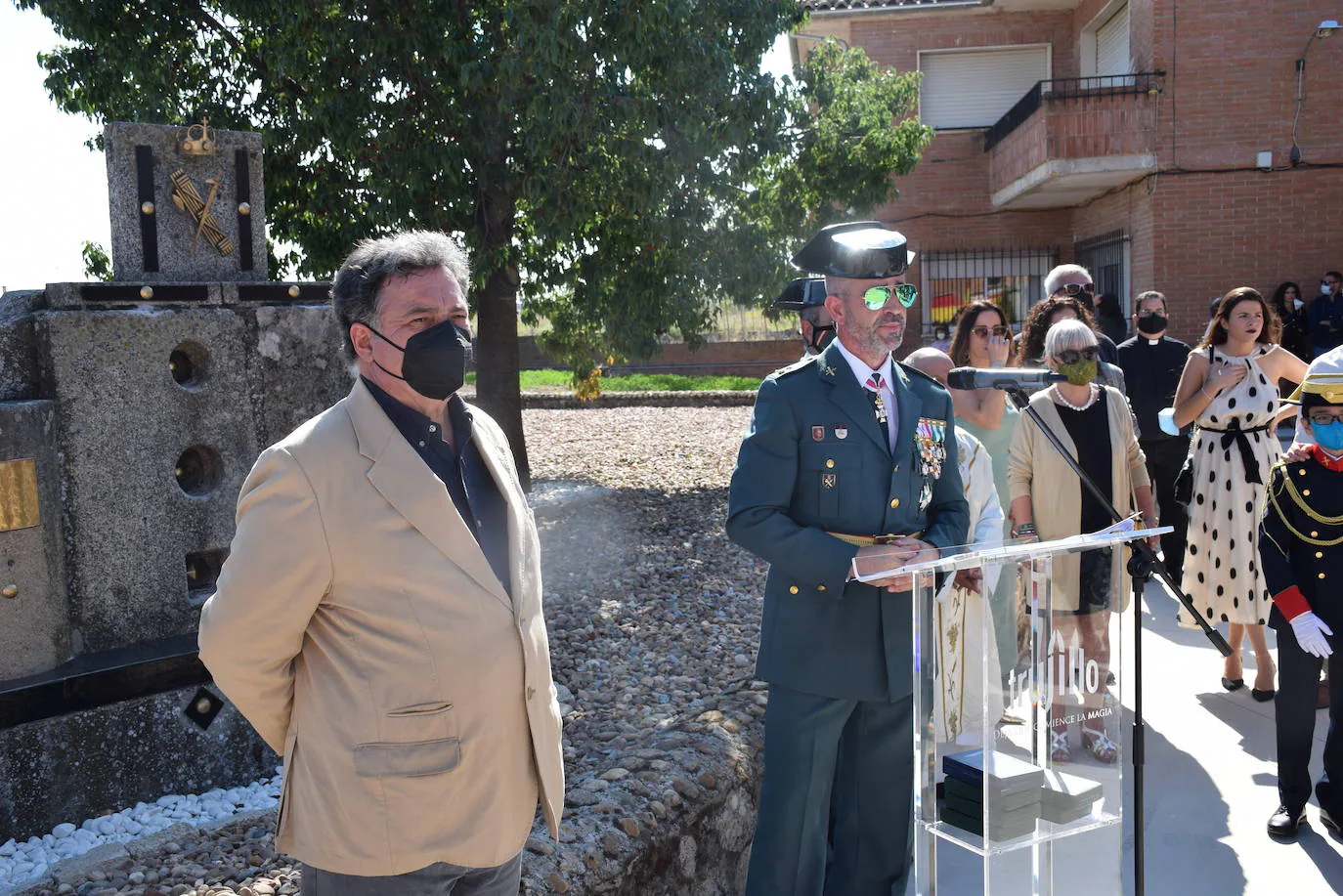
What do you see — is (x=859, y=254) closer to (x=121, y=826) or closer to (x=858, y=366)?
(x=858, y=366)

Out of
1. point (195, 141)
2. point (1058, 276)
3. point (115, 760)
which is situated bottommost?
point (115, 760)

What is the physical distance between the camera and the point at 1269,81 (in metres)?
15.2

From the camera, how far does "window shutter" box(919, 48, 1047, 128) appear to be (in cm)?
1936

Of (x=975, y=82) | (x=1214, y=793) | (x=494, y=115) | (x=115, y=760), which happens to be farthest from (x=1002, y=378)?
(x=975, y=82)

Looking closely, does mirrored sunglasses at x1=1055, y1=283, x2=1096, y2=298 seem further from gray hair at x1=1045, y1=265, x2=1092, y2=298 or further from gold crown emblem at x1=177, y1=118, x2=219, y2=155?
gold crown emblem at x1=177, y1=118, x2=219, y2=155

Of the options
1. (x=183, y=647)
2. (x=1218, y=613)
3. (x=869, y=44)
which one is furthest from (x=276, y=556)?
(x=869, y=44)

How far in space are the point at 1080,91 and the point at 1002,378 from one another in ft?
46.3

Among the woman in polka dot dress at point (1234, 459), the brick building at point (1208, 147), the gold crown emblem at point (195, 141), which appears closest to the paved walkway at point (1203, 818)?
the woman in polka dot dress at point (1234, 459)

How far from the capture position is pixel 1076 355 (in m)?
4.78

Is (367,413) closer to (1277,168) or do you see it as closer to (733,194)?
(733,194)

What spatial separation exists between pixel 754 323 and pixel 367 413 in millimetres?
26762

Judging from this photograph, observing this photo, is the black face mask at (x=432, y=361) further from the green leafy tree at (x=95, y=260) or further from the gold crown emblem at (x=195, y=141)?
the green leafy tree at (x=95, y=260)

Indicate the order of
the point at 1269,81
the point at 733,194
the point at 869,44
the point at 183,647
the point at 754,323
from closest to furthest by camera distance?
the point at 183,647
the point at 733,194
the point at 1269,81
the point at 869,44
the point at 754,323

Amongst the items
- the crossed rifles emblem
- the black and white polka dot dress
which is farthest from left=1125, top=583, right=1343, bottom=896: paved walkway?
the crossed rifles emblem
